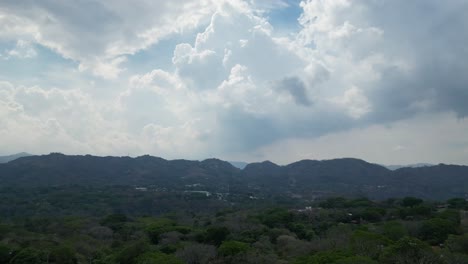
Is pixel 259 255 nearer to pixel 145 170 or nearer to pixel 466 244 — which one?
pixel 466 244

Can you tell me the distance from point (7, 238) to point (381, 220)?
48106mm

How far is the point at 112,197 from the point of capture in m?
109

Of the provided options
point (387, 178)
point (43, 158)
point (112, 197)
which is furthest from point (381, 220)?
point (43, 158)

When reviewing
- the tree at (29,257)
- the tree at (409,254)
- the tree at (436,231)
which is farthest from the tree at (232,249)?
the tree at (436,231)

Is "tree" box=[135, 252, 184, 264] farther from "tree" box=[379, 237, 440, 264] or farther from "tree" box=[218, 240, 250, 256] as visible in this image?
"tree" box=[379, 237, 440, 264]

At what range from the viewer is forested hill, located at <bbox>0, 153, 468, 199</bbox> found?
148500mm

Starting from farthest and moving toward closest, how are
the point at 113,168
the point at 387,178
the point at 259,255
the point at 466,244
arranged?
the point at 113,168, the point at 387,178, the point at 259,255, the point at 466,244

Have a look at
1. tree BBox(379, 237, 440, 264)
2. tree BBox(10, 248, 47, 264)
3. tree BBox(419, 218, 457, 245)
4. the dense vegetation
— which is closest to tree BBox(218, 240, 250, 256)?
the dense vegetation

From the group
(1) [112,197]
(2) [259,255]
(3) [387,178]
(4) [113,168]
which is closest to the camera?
(2) [259,255]

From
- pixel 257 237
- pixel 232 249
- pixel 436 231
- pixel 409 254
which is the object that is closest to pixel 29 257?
pixel 232 249

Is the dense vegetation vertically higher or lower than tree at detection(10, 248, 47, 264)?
higher

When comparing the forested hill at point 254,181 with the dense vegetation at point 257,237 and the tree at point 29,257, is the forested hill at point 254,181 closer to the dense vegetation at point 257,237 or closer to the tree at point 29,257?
the dense vegetation at point 257,237

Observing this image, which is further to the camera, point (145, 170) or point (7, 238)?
point (145, 170)

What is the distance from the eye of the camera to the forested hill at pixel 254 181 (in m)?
148
